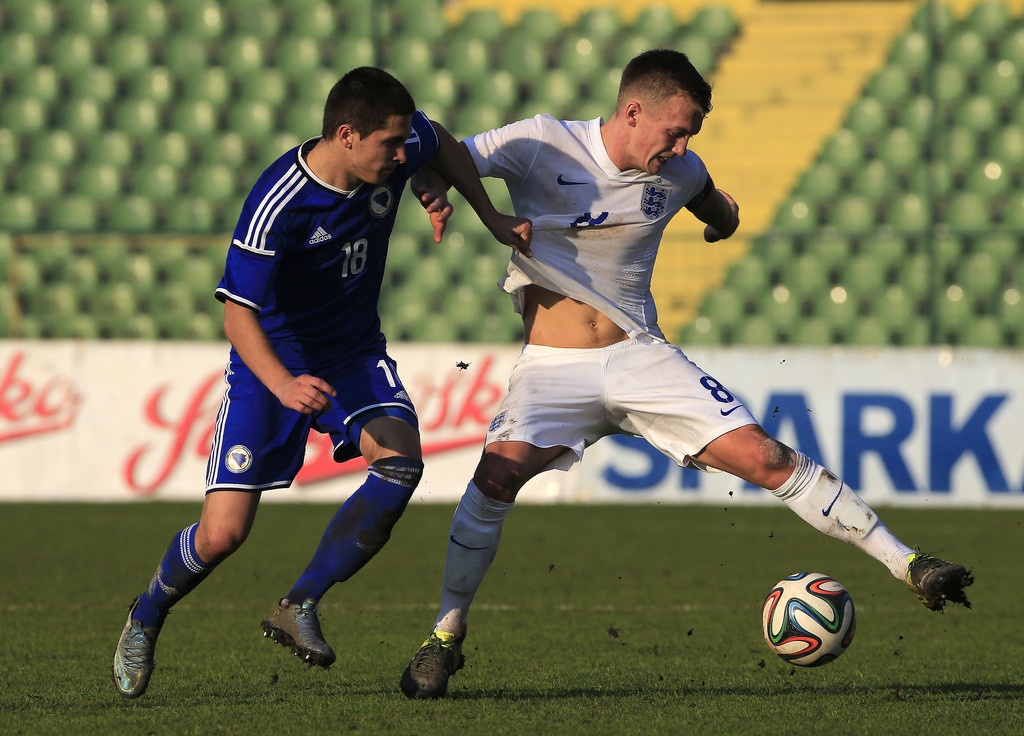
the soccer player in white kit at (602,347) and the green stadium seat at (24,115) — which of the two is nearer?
the soccer player in white kit at (602,347)

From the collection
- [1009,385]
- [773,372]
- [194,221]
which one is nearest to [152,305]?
[194,221]

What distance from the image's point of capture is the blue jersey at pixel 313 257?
448cm

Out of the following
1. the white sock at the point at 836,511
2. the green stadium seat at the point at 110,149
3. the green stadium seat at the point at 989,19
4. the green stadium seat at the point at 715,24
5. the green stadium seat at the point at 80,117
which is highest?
the green stadium seat at the point at 989,19

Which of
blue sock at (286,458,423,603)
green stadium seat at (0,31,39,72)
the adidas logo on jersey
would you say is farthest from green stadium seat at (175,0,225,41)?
blue sock at (286,458,423,603)

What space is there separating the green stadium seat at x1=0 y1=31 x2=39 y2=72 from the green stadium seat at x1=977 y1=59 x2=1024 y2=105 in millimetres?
9401

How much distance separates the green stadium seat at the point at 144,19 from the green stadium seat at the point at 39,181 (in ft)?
5.57

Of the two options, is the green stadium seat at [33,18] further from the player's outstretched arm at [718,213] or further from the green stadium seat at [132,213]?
the player's outstretched arm at [718,213]

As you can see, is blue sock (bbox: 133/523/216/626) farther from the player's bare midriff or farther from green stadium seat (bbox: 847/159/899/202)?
green stadium seat (bbox: 847/159/899/202)

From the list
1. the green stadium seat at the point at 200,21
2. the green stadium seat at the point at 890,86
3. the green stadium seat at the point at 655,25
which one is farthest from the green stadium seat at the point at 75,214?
the green stadium seat at the point at 890,86

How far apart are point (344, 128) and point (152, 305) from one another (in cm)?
810

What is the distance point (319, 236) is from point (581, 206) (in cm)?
94

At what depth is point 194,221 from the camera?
14609mm

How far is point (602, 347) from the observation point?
16.6 ft

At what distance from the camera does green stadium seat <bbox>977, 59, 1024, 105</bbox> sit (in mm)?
15266
